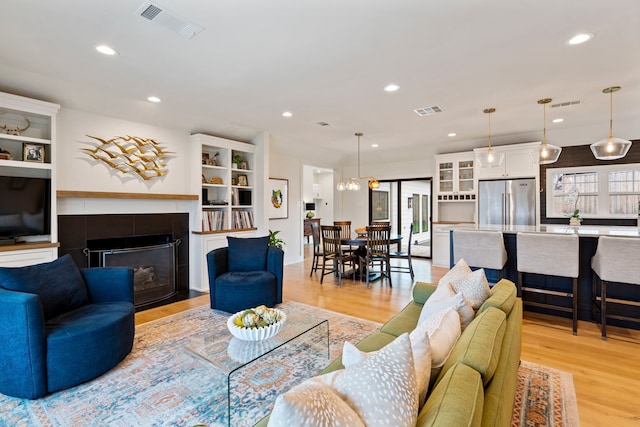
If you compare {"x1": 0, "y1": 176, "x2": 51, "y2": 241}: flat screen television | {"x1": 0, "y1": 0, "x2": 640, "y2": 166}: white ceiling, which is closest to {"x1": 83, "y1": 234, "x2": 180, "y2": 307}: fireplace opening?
{"x1": 0, "y1": 176, "x2": 51, "y2": 241}: flat screen television

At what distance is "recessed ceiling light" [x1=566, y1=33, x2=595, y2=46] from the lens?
2.52 metres

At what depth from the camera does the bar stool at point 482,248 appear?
3.56 metres

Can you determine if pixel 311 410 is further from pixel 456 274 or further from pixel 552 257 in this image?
pixel 552 257

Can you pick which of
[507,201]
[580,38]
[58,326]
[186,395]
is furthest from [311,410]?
[507,201]

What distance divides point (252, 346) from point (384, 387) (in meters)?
1.52

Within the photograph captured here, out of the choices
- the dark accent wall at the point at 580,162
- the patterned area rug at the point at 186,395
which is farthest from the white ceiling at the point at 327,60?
the patterned area rug at the point at 186,395

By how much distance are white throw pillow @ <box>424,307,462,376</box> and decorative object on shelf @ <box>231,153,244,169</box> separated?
471 centimetres

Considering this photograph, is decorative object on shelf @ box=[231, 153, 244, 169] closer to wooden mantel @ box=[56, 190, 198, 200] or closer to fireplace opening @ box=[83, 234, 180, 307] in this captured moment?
wooden mantel @ box=[56, 190, 198, 200]

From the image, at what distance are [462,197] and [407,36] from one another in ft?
15.8

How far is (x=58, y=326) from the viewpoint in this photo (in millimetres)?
2295

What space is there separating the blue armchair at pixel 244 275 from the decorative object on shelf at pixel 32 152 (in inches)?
81.9

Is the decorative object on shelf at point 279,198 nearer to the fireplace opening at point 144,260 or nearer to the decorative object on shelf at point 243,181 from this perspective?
the decorative object on shelf at point 243,181

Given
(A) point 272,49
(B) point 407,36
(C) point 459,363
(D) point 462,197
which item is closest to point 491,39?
(B) point 407,36

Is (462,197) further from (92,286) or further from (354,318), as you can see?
(92,286)
